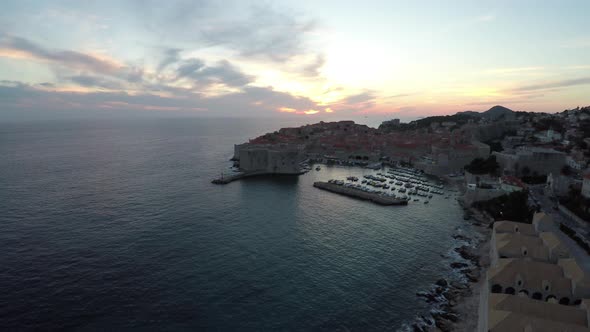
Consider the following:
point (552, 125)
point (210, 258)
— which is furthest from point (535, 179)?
point (552, 125)

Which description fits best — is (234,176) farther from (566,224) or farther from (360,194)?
(566,224)

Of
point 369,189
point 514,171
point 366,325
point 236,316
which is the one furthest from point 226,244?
point 514,171

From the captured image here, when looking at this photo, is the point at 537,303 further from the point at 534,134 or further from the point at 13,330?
the point at 534,134

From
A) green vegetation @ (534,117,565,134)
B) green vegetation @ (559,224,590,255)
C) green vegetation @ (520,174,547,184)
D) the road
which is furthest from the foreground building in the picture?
green vegetation @ (534,117,565,134)

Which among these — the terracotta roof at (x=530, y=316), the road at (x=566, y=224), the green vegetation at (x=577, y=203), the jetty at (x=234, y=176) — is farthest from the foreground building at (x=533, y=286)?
the jetty at (x=234, y=176)

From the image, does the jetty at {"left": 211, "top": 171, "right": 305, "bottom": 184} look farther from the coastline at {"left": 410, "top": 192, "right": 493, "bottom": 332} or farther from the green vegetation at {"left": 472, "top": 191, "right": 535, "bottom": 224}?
the coastline at {"left": 410, "top": 192, "right": 493, "bottom": 332}
